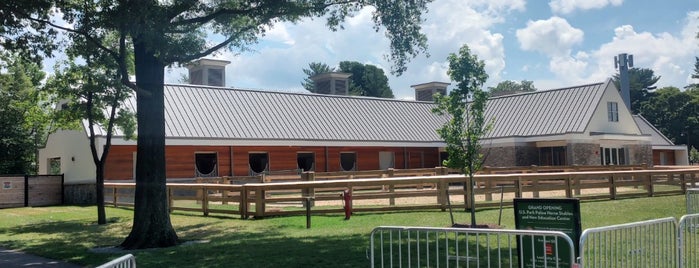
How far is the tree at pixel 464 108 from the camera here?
50.6 ft

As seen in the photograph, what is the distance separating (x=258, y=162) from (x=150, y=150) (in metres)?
19.8

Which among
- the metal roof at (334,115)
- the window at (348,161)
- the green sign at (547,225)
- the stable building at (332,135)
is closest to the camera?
the green sign at (547,225)

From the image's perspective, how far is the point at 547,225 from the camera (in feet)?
24.1

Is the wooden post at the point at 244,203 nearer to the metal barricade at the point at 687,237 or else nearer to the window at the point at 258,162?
the metal barricade at the point at 687,237

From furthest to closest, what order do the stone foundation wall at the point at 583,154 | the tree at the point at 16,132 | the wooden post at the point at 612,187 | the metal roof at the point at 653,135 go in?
the metal roof at the point at 653,135
the tree at the point at 16,132
the stone foundation wall at the point at 583,154
the wooden post at the point at 612,187

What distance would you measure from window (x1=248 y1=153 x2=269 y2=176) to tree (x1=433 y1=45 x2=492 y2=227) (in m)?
19.8

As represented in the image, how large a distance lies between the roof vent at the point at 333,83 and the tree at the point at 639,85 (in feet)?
192

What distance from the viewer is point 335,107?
40.0 metres

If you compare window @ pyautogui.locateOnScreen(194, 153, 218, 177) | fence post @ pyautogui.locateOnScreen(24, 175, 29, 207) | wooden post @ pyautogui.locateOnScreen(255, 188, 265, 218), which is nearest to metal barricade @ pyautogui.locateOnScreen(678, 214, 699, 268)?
wooden post @ pyautogui.locateOnScreen(255, 188, 265, 218)

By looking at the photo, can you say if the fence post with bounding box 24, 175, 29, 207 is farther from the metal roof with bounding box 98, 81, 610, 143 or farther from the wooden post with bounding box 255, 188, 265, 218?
the wooden post with bounding box 255, 188, 265, 218

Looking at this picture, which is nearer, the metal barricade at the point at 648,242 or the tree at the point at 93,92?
the metal barricade at the point at 648,242

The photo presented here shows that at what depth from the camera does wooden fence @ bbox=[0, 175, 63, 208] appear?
29.0m

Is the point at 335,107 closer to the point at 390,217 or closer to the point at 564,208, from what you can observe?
the point at 390,217

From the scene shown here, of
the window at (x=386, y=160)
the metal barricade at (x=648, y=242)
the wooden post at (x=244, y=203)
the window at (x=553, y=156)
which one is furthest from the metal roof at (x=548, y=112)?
the metal barricade at (x=648, y=242)
